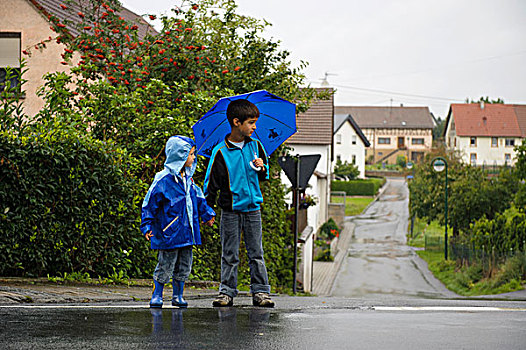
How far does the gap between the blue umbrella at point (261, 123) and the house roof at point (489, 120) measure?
90.0 m

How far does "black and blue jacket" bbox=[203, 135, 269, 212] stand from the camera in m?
6.02

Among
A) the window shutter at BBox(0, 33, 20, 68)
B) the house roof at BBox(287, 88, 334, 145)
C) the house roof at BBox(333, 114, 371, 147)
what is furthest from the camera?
the house roof at BBox(333, 114, 371, 147)

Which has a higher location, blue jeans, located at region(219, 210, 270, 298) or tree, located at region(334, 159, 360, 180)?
tree, located at region(334, 159, 360, 180)

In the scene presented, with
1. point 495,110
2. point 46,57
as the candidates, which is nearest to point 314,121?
point 46,57

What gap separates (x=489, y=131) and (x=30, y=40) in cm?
8502

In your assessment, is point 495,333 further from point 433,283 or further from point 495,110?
point 495,110

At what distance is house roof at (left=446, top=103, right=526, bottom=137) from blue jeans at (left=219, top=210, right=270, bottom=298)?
90.9 m

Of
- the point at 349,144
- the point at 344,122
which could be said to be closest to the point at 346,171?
the point at 344,122

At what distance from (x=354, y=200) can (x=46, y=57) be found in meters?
46.1

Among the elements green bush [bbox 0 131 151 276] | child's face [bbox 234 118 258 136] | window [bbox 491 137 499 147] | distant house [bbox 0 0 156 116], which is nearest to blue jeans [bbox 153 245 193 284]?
child's face [bbox 234 118 258 136]

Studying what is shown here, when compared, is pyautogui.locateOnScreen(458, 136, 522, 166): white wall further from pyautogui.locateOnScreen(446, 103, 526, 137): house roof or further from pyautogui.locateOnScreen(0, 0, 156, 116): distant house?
pyautogui.locateOnScreen(0, 0, 156, 116): distant house

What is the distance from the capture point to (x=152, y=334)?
15.2 ft

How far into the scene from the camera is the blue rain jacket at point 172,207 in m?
5.96

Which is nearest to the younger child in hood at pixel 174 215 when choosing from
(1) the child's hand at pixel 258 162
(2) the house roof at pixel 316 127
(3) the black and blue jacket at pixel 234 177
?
(3) the black and blue jacket at pixel 234 177
